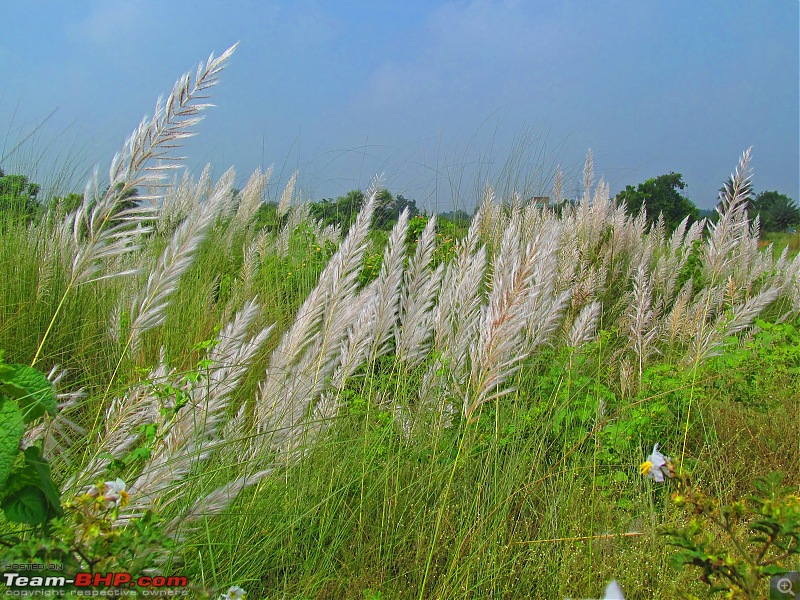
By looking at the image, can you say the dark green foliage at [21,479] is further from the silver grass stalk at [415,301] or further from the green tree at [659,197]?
the green tree at [659,197]

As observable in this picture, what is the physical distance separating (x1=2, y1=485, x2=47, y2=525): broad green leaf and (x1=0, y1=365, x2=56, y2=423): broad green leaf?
0.64ft

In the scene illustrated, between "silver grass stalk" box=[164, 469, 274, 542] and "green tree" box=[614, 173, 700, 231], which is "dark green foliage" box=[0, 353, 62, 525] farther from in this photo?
"green tree" box=[614, 173, 700, 231]

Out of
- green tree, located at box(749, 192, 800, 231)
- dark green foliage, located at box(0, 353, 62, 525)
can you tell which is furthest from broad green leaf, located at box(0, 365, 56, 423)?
→ green tree, located at box(749, 192, 800, 231)

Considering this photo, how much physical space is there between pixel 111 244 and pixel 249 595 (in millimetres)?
1070

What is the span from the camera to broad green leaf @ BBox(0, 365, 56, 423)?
4.75ft

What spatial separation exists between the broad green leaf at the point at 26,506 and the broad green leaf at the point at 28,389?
0.64 feet

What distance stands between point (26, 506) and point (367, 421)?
103 cm

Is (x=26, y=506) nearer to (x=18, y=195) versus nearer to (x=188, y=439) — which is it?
(x=188, y=439)

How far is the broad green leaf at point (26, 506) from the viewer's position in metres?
1.27

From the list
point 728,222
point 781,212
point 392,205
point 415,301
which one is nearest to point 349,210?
point 392,205

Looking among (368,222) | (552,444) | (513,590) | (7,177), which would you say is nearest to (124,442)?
(368,222)

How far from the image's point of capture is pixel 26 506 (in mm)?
1285

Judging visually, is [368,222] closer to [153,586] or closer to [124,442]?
[124,442]

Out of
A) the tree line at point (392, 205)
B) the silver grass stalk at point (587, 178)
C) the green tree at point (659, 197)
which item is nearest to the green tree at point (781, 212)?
the tree line at point (392, 205)
